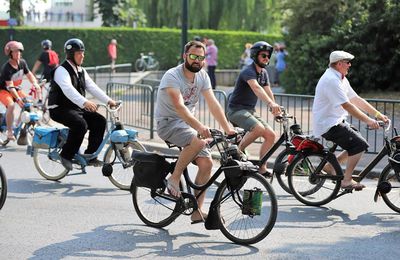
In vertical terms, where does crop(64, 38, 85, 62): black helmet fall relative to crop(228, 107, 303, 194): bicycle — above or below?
above

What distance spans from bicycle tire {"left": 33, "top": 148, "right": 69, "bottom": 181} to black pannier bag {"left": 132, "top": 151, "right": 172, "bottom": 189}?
→ 9.53 feet

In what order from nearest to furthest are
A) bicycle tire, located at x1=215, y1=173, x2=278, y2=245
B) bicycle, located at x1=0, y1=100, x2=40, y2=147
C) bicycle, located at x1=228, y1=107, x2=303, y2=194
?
bicycle tire, located at x1=215, y1=173, x2=278, y2=245 → bicycle, located at x1=228, y1=107, x2=303, y2=194 → bicycle, located at x1=0, y1=100, x2=40, y2=147

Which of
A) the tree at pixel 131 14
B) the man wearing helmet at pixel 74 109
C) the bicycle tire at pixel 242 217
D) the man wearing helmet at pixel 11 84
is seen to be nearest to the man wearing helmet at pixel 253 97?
the man wearing helmet at pixel 74 109

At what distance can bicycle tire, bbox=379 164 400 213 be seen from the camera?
8289 millimetres

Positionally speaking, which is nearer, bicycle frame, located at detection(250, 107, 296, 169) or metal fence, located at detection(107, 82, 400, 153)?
bicycle frame, located at detection(250, 107, 296, 169)

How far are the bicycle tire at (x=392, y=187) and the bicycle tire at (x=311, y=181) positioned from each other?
1.52 feet

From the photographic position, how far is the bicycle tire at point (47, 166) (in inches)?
403

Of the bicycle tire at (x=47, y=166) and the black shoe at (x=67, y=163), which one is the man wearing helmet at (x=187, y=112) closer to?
the black shoe at (x=67, y=163)

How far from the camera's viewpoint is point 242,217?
6.98 metres

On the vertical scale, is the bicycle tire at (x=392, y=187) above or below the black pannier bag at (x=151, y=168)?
below

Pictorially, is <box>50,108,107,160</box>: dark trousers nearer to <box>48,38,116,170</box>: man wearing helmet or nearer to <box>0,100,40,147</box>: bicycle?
<box>48,38,116,170</box>: man wearing helmet

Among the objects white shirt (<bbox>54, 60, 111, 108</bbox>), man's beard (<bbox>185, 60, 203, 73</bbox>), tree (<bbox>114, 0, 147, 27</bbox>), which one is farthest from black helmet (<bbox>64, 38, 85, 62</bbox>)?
tree (<bbox>114, 0, 147, 27</bbox>)

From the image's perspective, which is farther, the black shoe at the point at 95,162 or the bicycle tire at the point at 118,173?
the black shoe at the point at 95,162

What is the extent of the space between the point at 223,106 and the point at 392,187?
21.2 feet
